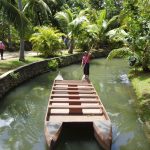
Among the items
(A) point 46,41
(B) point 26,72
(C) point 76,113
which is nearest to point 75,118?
(C) point 76,113

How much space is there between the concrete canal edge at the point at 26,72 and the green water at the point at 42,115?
0.35 m

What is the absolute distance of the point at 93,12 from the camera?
34.2 metres

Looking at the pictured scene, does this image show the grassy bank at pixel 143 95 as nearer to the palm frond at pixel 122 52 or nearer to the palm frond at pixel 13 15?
the palm frond at pixel 122 52

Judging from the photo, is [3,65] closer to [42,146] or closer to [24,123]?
[24,123]

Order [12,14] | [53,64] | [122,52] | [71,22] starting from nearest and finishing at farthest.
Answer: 1. [12,14]
2. [122,52]
3. [53,64]
4. [71,22]

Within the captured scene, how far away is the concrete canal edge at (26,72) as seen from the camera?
50.7ft

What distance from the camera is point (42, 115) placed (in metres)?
12.8

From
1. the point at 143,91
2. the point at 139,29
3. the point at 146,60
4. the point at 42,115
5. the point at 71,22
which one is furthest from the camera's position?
the point at 71,22

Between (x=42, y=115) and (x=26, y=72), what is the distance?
22.3 ft

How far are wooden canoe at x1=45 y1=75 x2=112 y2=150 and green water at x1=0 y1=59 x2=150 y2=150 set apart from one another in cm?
69

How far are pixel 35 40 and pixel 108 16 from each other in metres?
15.4

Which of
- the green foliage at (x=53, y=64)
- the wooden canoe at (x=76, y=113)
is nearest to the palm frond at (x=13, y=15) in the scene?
the wooden canoe at (x=76, y=113)

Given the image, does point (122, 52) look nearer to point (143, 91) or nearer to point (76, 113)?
point (143, 91)

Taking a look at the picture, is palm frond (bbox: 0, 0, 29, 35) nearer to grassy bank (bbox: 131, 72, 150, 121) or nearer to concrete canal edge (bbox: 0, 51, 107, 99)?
concrete canal edge (bbox: 0, 51, 107, 99)
